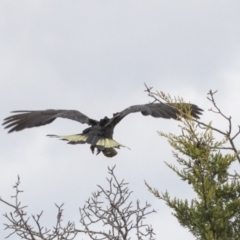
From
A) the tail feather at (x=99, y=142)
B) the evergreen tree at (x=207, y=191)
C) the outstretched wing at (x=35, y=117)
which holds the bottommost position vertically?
the evergreen tree at (x=207, y=191)

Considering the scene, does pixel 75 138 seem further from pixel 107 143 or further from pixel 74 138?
pixel 107 143

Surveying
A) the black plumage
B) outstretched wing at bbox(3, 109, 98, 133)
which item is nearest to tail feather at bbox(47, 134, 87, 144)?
the black plumage

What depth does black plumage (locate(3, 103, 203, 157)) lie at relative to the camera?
8.06m

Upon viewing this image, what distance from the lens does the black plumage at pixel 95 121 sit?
806 centimetres

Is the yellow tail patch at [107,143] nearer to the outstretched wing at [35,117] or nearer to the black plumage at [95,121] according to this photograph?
the black plumage at [95,121]

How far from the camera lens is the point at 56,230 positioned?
5.65 m

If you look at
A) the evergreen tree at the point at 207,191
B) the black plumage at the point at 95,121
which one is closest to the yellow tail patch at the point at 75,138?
the black plumage at the point at 95,121

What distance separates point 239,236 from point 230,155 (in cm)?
52

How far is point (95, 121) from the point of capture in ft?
30.6

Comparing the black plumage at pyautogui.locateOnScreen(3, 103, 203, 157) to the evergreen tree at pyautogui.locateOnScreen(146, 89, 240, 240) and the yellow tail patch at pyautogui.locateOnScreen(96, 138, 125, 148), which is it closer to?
the yellow tail patch at pyautogui.locateOnScreen(96, 138, 125, 148)

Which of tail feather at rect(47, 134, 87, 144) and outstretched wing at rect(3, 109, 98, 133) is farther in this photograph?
outstretched wing at rect(3, 109, 98, 133)

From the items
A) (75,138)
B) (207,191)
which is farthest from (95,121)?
(207,191)

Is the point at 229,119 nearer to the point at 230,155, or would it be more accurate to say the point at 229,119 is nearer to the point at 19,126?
the point at 230,155

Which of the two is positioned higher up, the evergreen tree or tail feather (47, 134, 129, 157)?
tail feather (47, 134, 129, 157)
